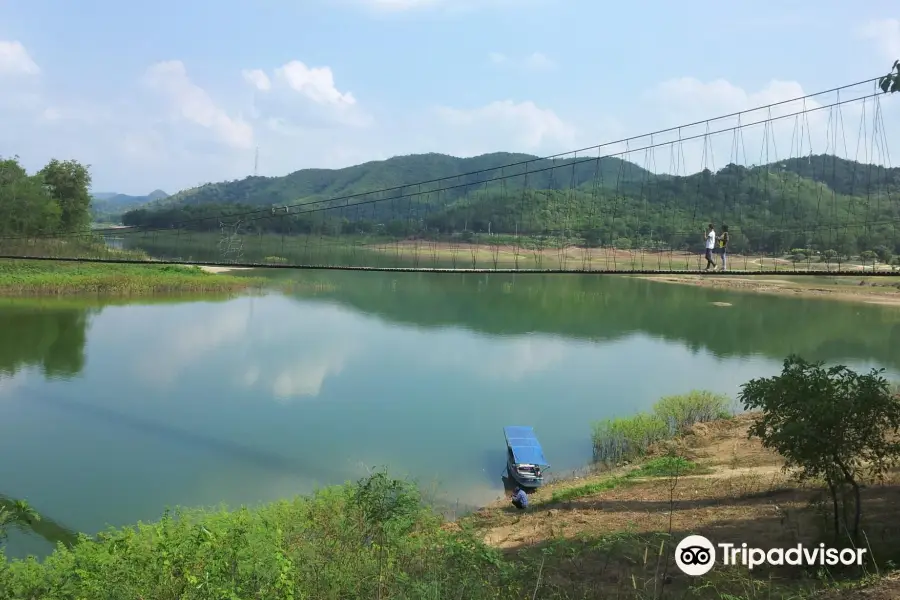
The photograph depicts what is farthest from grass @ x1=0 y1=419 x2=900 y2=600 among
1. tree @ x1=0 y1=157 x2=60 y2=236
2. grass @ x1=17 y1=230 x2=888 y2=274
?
tree @ x1=0 y1=157 x2=60 y2=236

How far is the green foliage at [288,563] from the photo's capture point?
10.8ft

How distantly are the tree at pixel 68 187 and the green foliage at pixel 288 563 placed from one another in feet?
89.9

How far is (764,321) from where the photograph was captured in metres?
22.2

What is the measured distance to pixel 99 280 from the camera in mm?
22281

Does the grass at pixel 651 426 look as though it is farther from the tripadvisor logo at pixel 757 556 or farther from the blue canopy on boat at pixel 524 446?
the tripadvisor logo at pixel 757 556

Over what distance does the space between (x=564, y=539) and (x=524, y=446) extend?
11.4ft

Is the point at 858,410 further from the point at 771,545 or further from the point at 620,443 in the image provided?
the point at 620,443

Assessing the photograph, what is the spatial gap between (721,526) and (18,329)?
16.8m

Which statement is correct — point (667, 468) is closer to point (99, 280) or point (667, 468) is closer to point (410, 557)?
point (410, 557)

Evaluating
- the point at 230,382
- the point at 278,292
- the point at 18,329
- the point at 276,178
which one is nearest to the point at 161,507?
the point at 230,382

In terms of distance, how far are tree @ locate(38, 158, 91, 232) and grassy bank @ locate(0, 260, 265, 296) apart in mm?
4102

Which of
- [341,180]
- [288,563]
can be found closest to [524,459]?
[288,563]

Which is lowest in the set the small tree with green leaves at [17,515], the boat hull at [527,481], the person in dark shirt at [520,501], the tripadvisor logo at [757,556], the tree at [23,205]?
the boat hull at [527,481]

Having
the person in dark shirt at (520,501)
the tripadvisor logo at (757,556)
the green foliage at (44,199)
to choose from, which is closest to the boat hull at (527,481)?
the person in dark shirt at (520,501)
